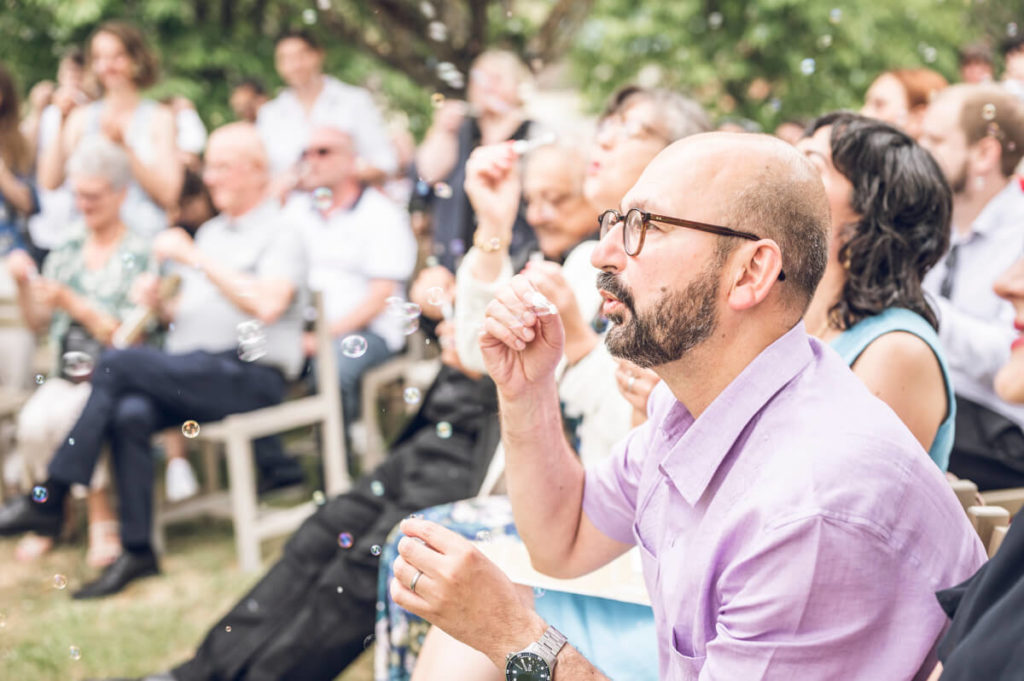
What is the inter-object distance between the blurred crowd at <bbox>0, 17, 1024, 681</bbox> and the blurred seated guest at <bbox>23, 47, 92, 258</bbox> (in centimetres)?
2

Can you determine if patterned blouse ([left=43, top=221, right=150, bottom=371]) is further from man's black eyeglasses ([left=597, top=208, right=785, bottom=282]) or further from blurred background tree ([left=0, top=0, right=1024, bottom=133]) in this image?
blurred background tree ([left=0, top=0, right=1024, bottom=133])

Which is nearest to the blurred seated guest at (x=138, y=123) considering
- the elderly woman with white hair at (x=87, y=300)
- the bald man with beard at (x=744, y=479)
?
the elderly woman with white hair at (x=87, y=300)

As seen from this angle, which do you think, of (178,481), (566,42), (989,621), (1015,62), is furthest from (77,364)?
(566,42)

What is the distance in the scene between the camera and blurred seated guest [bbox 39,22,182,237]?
5332 millimetres

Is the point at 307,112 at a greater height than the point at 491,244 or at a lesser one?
lesser

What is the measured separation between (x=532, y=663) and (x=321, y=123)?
16.9ft

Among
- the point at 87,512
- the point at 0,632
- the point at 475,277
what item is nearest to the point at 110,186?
the point at 87,512

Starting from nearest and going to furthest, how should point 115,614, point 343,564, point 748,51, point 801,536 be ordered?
1. point 801,536
2. point 343,564
3. point 115,614
4. point 748,51

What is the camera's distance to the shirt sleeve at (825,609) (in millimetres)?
1261

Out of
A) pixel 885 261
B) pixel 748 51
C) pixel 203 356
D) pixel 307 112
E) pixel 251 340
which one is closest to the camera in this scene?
pixel 885 261

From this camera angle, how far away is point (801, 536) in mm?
1265

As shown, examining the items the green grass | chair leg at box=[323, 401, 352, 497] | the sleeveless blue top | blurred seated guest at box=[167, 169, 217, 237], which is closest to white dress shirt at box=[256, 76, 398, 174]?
blurred seated guest at box=[167, 169, 217, 237]

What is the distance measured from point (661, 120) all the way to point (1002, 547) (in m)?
1.80

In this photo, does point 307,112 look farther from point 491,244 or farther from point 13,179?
point 491,244
